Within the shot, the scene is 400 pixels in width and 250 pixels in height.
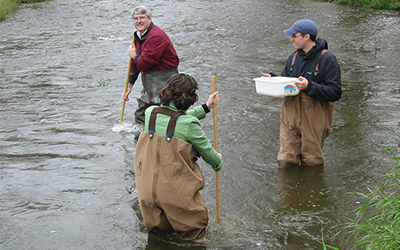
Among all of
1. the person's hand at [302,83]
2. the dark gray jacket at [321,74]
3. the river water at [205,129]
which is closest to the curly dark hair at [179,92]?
the river water at [205,129]

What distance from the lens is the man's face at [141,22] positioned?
6.86m

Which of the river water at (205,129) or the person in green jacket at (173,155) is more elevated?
the person in green jacket at (173,155)

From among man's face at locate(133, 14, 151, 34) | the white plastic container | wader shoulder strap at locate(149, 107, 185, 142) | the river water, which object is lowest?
the river water

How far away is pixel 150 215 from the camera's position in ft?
15.4

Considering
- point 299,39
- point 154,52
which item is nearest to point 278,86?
point 299,39

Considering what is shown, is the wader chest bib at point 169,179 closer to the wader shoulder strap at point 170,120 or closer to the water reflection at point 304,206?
the wader shoulder strap at point 170,120

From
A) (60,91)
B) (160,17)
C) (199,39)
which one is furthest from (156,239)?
(160,17)

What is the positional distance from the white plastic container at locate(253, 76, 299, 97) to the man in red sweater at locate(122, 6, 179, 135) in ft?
5.59

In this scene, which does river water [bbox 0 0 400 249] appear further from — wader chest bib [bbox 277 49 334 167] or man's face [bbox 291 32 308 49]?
man's face [bbox 291 32 308 49]

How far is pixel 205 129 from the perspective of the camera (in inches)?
335

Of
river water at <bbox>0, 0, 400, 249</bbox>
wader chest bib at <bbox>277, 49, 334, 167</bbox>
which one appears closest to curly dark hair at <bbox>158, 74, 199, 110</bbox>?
river water at <bbox>0, 0, 400, 249</bbox>

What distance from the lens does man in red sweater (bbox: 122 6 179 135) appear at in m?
6.93

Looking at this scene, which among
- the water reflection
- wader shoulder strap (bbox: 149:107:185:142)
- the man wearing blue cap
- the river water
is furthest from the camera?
the man wearing blue cap

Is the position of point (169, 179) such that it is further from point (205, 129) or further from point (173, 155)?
point (205, 129)
